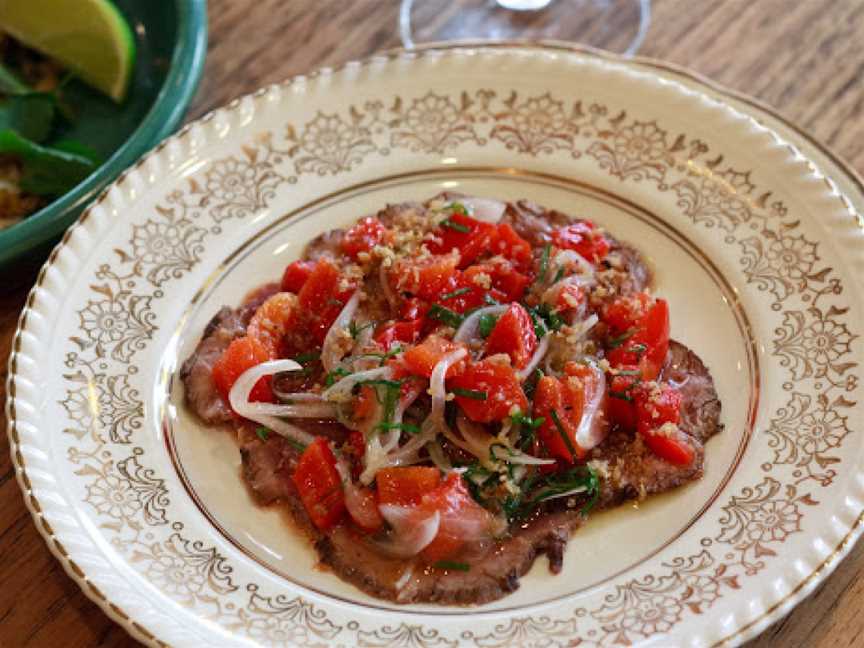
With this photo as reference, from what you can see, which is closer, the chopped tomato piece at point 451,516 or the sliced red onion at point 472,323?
the chopped tomato piece at point 451,516

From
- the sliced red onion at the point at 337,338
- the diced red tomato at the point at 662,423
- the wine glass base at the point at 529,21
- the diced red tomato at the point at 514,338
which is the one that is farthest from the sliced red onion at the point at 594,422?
the wine glass base at the point at 529,21

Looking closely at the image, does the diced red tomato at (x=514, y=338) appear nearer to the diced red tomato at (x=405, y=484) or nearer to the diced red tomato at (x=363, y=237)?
the diced red tomato at (x=405, y=484)

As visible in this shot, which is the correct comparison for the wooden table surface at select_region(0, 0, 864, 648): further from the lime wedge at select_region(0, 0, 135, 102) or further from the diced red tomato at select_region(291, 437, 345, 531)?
Result: the diced red tomato at select_region(291, 437, 345, 531)

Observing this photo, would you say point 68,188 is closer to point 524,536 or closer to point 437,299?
point 437,299

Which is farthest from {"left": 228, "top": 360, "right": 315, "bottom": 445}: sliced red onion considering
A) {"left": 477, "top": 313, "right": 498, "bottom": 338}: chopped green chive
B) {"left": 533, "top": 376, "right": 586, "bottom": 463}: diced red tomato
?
{"left": 533, "top": 376, "right": 586, "bottom": 463}: diced red tomato

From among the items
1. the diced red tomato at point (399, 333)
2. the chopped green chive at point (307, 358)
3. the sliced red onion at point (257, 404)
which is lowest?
the sliced red onion at point (257, 404)

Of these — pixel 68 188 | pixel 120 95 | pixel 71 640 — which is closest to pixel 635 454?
pixel 71 640

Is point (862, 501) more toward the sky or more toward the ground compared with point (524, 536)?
more toward the sky
